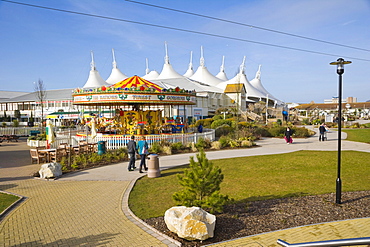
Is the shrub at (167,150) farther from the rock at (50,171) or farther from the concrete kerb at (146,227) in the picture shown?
the concrete kerb at (146,227)

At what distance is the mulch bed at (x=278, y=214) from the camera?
5.56 m

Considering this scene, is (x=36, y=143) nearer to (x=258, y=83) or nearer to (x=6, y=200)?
(x=6, y=200)

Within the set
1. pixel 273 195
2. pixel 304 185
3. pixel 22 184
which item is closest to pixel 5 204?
pixel 22 184

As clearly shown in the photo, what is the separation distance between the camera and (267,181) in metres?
9.26

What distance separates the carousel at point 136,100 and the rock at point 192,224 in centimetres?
1269

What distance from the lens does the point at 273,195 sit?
25.2ft

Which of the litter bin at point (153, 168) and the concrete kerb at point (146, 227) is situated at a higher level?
the litter bin at point (153, 168)

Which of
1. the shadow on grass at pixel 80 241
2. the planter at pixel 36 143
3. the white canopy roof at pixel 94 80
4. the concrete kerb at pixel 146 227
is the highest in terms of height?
the white canopy roof at pixel 94 80

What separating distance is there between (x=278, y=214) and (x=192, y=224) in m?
2.28

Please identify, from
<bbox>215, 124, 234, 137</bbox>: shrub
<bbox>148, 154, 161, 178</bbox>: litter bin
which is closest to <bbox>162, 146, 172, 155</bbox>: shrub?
<bbox>148, 154, 161, 178</bbox>: litter bin

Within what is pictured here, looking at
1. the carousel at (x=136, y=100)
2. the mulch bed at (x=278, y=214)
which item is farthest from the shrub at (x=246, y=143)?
the mulch bed at (x=278, y=214)

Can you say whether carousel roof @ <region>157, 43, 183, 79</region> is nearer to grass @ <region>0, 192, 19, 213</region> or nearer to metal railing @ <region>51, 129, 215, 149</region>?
metal railing @ <region>51, 129, 215, 149</region>

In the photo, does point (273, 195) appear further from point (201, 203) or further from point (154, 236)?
point (154, 236)

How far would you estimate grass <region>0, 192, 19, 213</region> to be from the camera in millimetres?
7355
